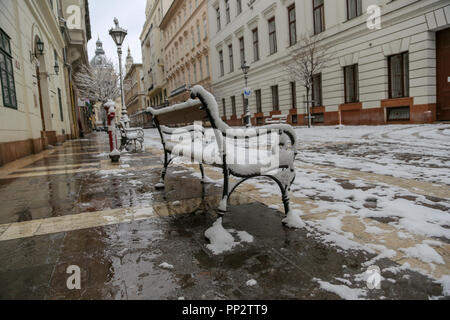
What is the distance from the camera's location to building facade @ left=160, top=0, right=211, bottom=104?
118 feet

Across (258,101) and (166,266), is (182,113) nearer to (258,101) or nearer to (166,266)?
(166,266)

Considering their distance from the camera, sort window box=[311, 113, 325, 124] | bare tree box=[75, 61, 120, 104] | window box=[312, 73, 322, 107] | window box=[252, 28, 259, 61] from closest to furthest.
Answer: window box=[311, 113, 325, 124]
window box=[312, 73, 322, 107]
window box=[252, 28, 259, 61]
bare tree box=[75, 61, 120, 104]

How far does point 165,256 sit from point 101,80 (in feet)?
116

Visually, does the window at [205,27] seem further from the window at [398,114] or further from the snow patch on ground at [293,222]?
the snow patch on ground at [293,222]

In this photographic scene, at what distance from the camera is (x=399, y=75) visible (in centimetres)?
1446

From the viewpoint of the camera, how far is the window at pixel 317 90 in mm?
18938

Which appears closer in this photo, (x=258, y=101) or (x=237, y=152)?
(x=237, y=152)

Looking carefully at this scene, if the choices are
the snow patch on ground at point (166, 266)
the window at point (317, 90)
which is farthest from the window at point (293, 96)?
the snow patch on ground at point (166, 266)

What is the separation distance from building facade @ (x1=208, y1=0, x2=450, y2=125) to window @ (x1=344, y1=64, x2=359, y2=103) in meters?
0.05

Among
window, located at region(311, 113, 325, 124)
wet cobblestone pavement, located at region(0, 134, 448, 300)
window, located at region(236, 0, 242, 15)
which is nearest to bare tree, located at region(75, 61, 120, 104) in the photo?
window, located at region(236, 0, 242, 15)

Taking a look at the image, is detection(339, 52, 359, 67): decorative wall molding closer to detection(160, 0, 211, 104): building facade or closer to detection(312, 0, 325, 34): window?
detection(312, 0, 325, 34): window

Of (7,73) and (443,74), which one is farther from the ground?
(7,73)

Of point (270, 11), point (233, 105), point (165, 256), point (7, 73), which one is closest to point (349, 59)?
point (270, 11)
